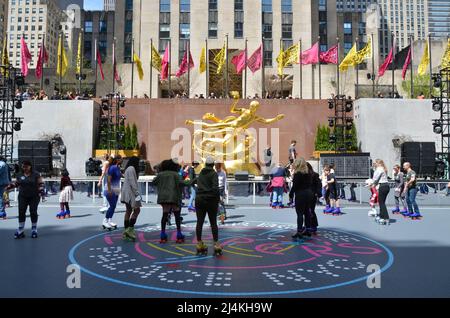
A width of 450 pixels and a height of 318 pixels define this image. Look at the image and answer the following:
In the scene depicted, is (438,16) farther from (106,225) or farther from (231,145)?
(106,225)

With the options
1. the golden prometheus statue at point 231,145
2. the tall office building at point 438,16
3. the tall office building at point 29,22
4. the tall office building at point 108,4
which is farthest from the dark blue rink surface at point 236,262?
the tall office building at point 438,16

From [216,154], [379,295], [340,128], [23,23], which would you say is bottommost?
[379,295]

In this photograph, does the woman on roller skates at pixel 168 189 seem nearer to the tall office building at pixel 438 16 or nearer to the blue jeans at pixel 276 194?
the blue jeans at pixel 276 194

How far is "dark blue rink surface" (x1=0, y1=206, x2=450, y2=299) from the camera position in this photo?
5.34m

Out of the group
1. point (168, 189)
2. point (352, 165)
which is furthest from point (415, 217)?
point (352, 165)

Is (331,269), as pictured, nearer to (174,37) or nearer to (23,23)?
(174,37)

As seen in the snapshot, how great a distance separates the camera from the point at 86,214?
41.8 feet

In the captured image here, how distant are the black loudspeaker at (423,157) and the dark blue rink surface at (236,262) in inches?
513

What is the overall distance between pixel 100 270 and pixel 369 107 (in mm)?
26179

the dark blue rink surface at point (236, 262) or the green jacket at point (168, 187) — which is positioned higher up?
the green jacket at point (168, 187)

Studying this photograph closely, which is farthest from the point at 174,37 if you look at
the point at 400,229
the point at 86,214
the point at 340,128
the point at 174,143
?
the point at 400,229

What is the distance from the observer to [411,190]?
40.2ft

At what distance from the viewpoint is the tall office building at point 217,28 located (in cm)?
4978
